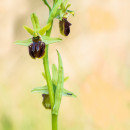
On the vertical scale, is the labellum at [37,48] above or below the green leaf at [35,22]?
below

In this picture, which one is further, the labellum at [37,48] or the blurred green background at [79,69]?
the blurred green background at [79,69]

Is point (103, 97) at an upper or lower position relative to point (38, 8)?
lower

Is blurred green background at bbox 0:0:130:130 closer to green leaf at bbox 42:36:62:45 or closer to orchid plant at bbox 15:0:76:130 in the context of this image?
orchid plant at bbox 15:0:76:130

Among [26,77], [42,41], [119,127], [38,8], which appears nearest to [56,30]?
[38,8]

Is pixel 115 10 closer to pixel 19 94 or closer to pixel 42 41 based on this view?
pixel 19 94

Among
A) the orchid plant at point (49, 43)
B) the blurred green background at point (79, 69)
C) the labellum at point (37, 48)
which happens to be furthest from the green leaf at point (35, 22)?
the blurred green background at point (79, 69)

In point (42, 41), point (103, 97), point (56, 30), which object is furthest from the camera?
point (56, 30)

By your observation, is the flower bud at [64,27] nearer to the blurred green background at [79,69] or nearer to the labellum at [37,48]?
the labellum at [37,48]
